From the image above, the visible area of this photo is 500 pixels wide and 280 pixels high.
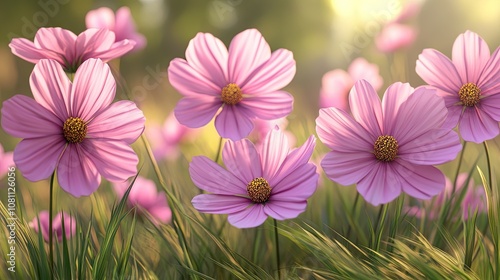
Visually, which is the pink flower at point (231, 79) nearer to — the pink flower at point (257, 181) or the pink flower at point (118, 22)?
the pink flower at point (257, 181)

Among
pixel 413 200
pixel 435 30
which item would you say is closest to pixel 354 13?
pixel 435 30

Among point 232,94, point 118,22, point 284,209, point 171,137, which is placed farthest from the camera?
point 171,137

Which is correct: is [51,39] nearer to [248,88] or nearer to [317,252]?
[248,88]

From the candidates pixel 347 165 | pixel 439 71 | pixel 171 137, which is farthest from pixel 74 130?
pixel 171 137

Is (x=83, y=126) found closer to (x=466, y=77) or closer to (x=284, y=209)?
(x=284, y=209)

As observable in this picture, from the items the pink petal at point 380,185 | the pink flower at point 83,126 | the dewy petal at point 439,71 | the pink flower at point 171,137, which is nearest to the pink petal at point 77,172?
the pink flower at point 83,126

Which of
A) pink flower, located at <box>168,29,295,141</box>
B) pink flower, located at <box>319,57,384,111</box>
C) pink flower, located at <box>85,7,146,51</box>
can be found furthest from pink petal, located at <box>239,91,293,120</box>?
pink flower, located at <box>319,57,384,111</box>

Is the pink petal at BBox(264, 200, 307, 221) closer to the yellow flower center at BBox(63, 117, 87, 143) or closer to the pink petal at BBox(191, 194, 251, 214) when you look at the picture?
the pink petal at BBox(191, 194, 251, 214)
